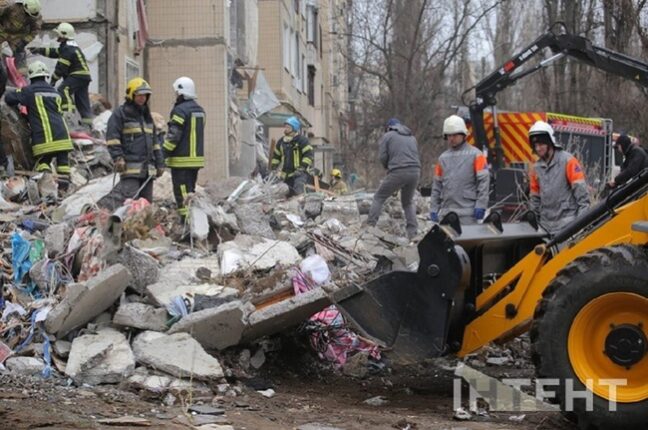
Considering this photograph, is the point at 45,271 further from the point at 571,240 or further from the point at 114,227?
the point at 571,240

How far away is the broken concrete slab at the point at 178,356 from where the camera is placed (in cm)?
598

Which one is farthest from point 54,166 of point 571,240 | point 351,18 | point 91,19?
point 351,18

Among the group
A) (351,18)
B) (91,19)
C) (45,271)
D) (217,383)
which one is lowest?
(217,383)

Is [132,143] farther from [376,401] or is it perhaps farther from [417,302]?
[417,302]

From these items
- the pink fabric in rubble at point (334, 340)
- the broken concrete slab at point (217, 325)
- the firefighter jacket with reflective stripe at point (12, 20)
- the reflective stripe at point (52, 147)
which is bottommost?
the pink fabric in rubble at point (334, 340)

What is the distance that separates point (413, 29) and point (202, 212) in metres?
21.9

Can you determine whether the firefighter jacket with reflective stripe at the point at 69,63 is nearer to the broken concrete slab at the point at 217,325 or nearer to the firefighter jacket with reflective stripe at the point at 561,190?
the broken concrete slab at the point at 217,325

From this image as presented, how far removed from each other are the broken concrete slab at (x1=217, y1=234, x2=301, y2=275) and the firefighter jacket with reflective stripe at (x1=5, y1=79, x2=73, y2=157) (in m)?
2.92

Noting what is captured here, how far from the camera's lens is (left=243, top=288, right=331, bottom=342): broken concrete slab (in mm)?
6246

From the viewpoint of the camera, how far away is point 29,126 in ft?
35.7

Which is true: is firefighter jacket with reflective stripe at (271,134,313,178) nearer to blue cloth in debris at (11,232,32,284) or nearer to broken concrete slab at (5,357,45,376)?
blue cloth in debris at (11,232,32,284)

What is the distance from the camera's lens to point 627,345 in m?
4.82

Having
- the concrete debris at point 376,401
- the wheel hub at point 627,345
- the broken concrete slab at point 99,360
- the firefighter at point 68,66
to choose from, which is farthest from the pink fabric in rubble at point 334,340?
the firefighter at point 68,66

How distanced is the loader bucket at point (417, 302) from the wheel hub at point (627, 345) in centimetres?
102
